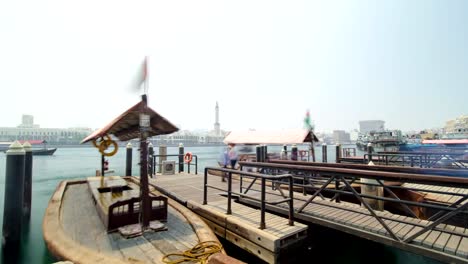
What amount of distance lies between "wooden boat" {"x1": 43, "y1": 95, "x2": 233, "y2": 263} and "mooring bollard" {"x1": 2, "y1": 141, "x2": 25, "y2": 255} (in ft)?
3.95

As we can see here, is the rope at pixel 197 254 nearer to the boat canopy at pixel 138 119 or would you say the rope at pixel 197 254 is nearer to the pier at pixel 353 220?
the pier at pixel 353 220

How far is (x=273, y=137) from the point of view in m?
17.6

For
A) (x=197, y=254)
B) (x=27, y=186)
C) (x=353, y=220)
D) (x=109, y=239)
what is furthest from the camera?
(x=27, y=186)

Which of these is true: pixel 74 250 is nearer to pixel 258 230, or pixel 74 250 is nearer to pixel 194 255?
pixel 194 255

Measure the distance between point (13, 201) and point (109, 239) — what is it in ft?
14.2

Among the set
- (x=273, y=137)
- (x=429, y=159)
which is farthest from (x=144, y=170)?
(x=273, y=137)

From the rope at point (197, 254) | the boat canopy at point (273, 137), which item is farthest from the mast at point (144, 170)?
the boat canopy at point (273, 137)

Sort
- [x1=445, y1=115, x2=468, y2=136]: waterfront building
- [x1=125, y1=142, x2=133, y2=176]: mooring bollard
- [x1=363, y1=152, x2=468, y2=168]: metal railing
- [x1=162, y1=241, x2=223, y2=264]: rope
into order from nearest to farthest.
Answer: [x1=162, y1=241, x2=223, y2=264]: rope, [x1=363, y1=152, x2=468, y2=168]: metal railing, [x1=125, y1=142, x2=133, y2=176]: mooring bollard, [x1=445, y1=115, x2=468, y2=136]: waterfront building

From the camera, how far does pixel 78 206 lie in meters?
6.65

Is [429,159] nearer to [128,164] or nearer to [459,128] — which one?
[128,164]

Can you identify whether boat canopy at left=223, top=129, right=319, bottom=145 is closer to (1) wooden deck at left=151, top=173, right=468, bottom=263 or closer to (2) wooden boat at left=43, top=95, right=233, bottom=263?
(1) wooden deck at left=151, top=173, right=468, bottom=263

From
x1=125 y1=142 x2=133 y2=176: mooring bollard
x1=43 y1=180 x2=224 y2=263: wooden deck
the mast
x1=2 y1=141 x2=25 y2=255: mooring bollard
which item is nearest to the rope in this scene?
x1=43 y1=180 x2=224 y2=263: wooden deck

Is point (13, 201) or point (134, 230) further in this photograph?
point (13, 201)

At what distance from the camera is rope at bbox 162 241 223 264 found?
11.5 feet
